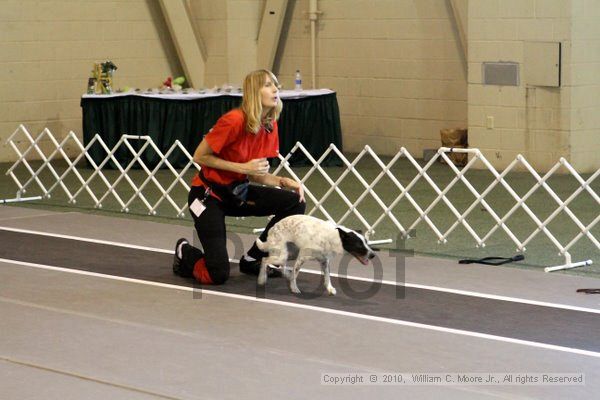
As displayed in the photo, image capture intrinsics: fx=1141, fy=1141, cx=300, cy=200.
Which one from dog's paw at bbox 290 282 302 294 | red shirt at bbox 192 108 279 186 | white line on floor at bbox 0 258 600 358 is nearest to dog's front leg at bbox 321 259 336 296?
dog's paw at bbox 290 282 302 294

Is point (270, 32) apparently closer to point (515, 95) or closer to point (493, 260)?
point (515, 95)

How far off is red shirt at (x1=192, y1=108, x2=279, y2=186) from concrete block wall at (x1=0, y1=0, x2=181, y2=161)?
5.87 meters

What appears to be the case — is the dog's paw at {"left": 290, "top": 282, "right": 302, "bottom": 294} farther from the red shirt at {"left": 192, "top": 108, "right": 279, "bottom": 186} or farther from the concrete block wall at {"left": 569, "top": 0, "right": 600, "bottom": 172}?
the concrete block wall at {"left": 569, "top": 0, "right": 600, "bottom": 172}

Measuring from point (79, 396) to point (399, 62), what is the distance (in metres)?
7.64

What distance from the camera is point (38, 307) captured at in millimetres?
4887

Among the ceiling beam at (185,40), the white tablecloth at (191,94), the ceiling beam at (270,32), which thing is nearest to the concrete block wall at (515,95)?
the white tablecloth at (191,94)

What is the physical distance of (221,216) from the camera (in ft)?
17.7

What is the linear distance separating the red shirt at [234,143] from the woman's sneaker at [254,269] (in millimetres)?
429

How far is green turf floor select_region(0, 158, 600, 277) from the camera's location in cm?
623

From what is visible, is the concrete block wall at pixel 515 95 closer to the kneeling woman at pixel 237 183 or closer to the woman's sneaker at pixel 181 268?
the kneeling woman at pixel 237 183

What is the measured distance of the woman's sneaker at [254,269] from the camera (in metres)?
5.50

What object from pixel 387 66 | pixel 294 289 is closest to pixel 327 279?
pixel 294 289

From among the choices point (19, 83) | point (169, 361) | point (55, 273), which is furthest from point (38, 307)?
point (19, 83)

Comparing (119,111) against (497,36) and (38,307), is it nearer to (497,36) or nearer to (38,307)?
(497,36)
